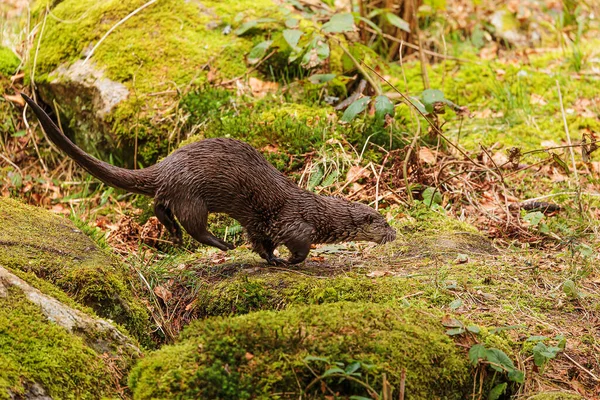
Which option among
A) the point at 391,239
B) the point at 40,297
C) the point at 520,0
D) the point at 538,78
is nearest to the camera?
the point at 40,297

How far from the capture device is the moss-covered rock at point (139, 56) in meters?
6.84

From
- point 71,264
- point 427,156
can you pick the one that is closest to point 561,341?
point 71,264

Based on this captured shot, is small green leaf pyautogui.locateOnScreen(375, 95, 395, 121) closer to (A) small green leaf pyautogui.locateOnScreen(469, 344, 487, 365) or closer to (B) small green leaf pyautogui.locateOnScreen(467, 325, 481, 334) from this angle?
(B) small green leaf pyautogui.locateOnScreen(467, 325, 481, 334)

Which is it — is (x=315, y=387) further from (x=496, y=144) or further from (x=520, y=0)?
(x=520, y=0)

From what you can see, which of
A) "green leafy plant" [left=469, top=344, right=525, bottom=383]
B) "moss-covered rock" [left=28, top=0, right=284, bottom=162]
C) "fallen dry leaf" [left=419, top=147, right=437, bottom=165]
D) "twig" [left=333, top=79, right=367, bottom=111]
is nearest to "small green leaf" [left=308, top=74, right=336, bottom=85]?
"twig" [left=333, top=79, right=367, bottom=111]

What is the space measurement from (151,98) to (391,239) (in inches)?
127

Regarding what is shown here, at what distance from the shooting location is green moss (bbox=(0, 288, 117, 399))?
2.77 metres

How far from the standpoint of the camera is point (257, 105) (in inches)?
262

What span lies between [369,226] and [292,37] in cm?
234

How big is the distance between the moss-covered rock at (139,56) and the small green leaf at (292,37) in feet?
3.23

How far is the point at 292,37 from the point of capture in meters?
6.33

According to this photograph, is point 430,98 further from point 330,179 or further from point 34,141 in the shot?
point 34,141

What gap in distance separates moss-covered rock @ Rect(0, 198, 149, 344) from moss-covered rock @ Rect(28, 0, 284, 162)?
2.57 metres

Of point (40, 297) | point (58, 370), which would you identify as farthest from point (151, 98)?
point (58, 370)
